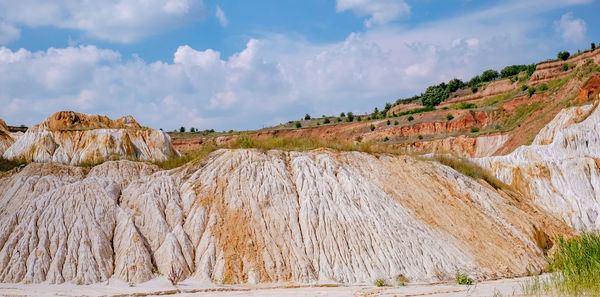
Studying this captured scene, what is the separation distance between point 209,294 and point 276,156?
7.11 metres

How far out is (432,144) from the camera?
61.3 m

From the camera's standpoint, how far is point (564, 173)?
2653 centimetres

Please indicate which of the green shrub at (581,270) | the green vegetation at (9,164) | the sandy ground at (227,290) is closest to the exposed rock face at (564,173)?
the green shrub at (581,270)

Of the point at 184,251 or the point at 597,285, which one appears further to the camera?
the point at 184,251

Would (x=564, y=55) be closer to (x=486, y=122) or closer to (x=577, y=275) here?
(x=486, y=122)

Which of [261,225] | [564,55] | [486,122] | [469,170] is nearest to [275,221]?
[261,225]

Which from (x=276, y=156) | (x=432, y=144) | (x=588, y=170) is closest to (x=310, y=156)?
(x=276, y=156)

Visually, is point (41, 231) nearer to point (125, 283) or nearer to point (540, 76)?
point (125, 283)

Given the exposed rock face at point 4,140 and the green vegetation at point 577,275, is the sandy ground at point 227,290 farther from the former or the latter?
the exposed rock face at point 4,140

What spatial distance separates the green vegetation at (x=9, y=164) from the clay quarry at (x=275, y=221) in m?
0.17

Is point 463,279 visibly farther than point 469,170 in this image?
No

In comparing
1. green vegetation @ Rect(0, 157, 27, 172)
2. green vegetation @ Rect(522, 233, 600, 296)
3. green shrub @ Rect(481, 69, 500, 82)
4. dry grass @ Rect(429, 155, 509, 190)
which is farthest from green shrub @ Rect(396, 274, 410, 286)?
green shrub @ Rect(481, 69, 500, 82)

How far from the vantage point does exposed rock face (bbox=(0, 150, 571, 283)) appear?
15.3 m

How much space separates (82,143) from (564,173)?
826 inches
